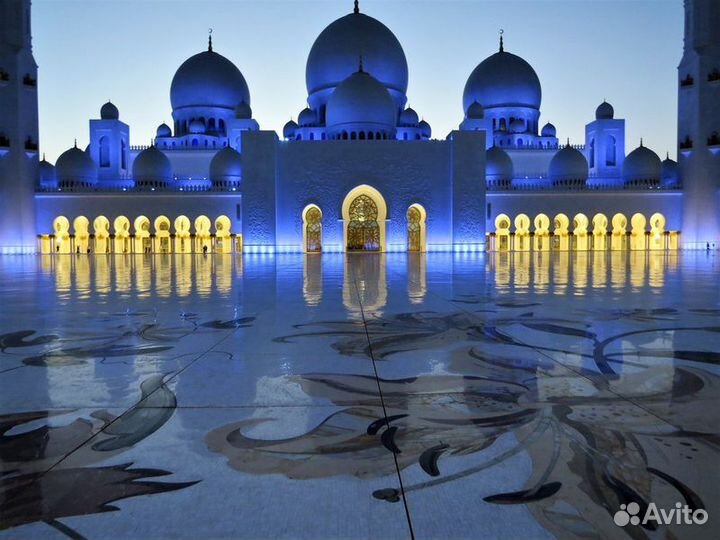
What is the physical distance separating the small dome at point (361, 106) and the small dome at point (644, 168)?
10.9 meters

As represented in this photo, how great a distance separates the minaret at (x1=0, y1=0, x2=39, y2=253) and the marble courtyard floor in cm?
2340

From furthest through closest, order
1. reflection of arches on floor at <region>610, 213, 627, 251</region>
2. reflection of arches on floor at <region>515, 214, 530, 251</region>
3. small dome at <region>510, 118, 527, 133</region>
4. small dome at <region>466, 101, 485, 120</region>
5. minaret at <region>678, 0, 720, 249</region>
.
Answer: small dome at <region>510, 118, 527, 133</region> < small dome at <region>466, 101, 485, 120</region> < reflection of arches on floor at <region>610, 213, 627, 251</region> < reflection of arches on floor at <region>515, 214, 530, 251</region> < minaret at <region>678, 0, 720, 249</region>

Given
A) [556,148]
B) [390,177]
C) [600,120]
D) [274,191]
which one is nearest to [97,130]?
[274,191]

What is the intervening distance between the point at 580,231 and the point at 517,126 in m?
7.00

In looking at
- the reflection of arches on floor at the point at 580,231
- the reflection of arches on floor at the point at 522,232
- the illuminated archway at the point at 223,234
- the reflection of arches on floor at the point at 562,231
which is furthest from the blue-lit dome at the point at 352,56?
the reflection of arches on floor at the point at 580,231

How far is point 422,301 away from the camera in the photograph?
15.4ft

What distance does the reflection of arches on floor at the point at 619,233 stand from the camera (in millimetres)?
25016

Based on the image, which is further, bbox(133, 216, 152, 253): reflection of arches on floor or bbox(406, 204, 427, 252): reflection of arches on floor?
bbox(133, 216, 152, 253): reflection of arches on floor

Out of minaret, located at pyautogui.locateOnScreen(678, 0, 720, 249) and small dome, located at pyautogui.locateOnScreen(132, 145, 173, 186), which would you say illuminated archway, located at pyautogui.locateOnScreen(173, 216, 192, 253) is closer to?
small dome, located at pyautogui.locateOnScreen(132, 145, 173, 186)

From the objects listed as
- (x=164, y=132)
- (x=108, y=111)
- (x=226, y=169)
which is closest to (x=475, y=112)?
(x=226, y=169)

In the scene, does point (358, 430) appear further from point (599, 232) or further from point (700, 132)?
point (700, 132)

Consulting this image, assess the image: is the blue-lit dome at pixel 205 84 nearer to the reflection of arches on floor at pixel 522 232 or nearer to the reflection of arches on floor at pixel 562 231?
the reflection of arches on floor at pixel 522 232

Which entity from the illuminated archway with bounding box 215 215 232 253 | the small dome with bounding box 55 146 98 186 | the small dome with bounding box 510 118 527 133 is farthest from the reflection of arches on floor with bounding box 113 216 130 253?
the small dome with bounding box 510 118 527 133

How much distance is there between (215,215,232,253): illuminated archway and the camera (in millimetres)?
24609
